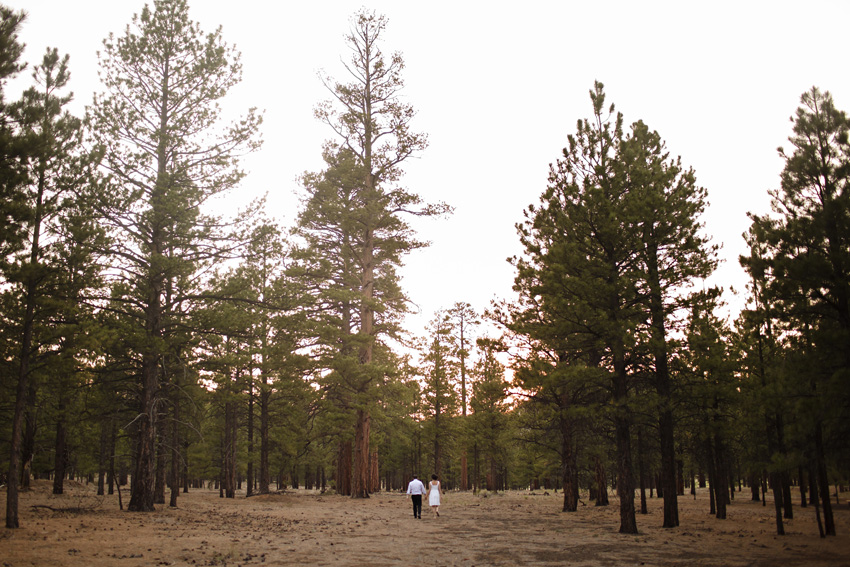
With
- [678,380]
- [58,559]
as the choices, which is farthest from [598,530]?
Answer: [58,559]

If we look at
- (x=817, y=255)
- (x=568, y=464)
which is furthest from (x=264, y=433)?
(x=817, y=255)

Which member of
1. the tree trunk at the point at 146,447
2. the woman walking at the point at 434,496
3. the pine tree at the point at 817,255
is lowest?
the woman walking at the point at 434,496

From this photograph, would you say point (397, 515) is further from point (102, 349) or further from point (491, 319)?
point (102, 349)

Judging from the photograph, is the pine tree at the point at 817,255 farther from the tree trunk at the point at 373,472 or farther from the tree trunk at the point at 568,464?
the tree trunk at the point at 373,472

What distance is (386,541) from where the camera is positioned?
12992 millimetres

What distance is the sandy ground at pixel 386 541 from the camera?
33.2 feet

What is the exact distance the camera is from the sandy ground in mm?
10133

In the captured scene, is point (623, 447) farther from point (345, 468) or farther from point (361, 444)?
point (345, 468)

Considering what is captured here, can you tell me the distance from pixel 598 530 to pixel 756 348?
26.3 feet

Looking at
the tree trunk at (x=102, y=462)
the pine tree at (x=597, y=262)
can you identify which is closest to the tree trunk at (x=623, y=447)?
the pine tree at (x=597, y=262)

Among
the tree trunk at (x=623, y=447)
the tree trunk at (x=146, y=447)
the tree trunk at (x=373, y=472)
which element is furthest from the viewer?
the tree trunk at (x=373, y=472)

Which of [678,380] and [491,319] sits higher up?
[491,319]

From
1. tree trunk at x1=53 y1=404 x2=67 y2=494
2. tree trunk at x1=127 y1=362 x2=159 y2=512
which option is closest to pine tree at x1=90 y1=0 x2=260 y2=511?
tree trunk at x1=127 y1=362 x2=159 y2=512

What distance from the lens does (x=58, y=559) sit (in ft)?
30.9
